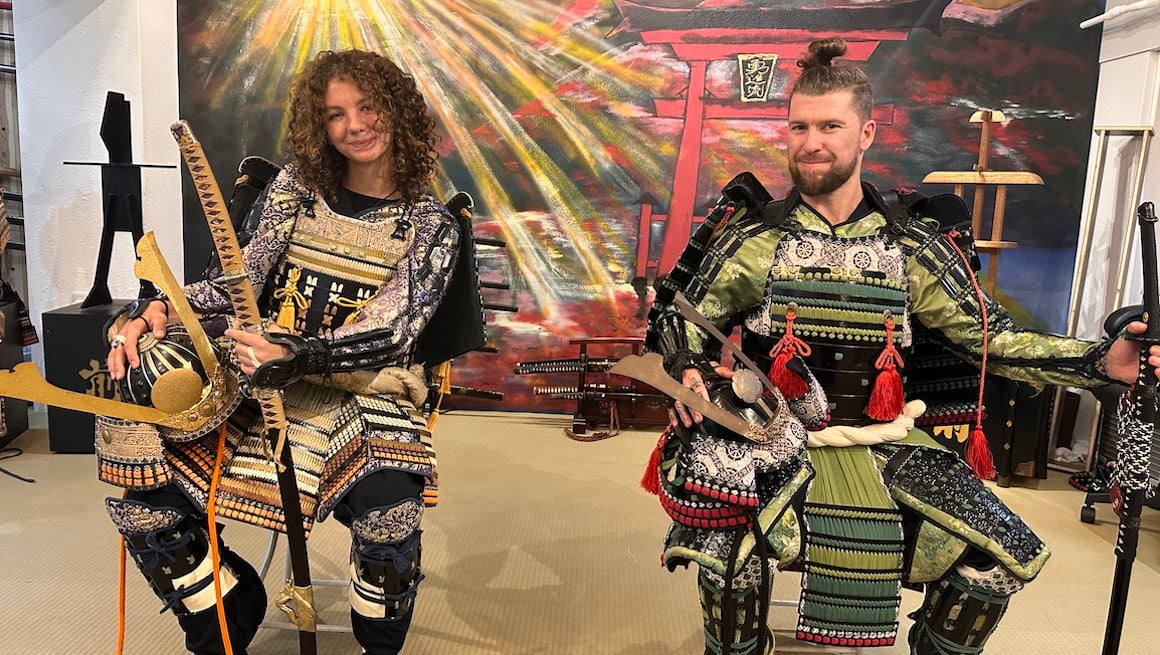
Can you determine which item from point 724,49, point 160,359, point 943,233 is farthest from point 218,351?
point 724,49

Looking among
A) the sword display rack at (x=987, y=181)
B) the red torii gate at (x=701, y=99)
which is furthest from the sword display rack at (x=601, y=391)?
the sword display rack at (x=987, y=181)

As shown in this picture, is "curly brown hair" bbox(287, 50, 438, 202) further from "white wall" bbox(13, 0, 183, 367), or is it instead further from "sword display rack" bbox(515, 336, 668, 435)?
"white wall" bbox(13, 0, 183, 367)

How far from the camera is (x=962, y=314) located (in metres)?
2.00

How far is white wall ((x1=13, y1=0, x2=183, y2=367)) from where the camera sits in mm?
4246

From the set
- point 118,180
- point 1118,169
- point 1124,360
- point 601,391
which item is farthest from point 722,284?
point 1118,169

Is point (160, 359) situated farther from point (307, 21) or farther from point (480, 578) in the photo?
point (307, 21)

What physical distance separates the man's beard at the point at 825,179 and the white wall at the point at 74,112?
12.5ft

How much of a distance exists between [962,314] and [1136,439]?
457 mm

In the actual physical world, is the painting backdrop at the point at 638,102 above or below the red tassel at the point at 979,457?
above

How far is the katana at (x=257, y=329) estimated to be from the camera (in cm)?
144

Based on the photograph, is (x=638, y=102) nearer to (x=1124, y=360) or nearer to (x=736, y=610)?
(x=1124, y=360)

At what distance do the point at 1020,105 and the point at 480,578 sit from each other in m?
3.85

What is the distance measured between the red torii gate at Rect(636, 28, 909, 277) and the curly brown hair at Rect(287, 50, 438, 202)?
255cm

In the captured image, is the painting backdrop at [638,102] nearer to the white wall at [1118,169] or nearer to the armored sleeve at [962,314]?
the white wall at [1118,169]
